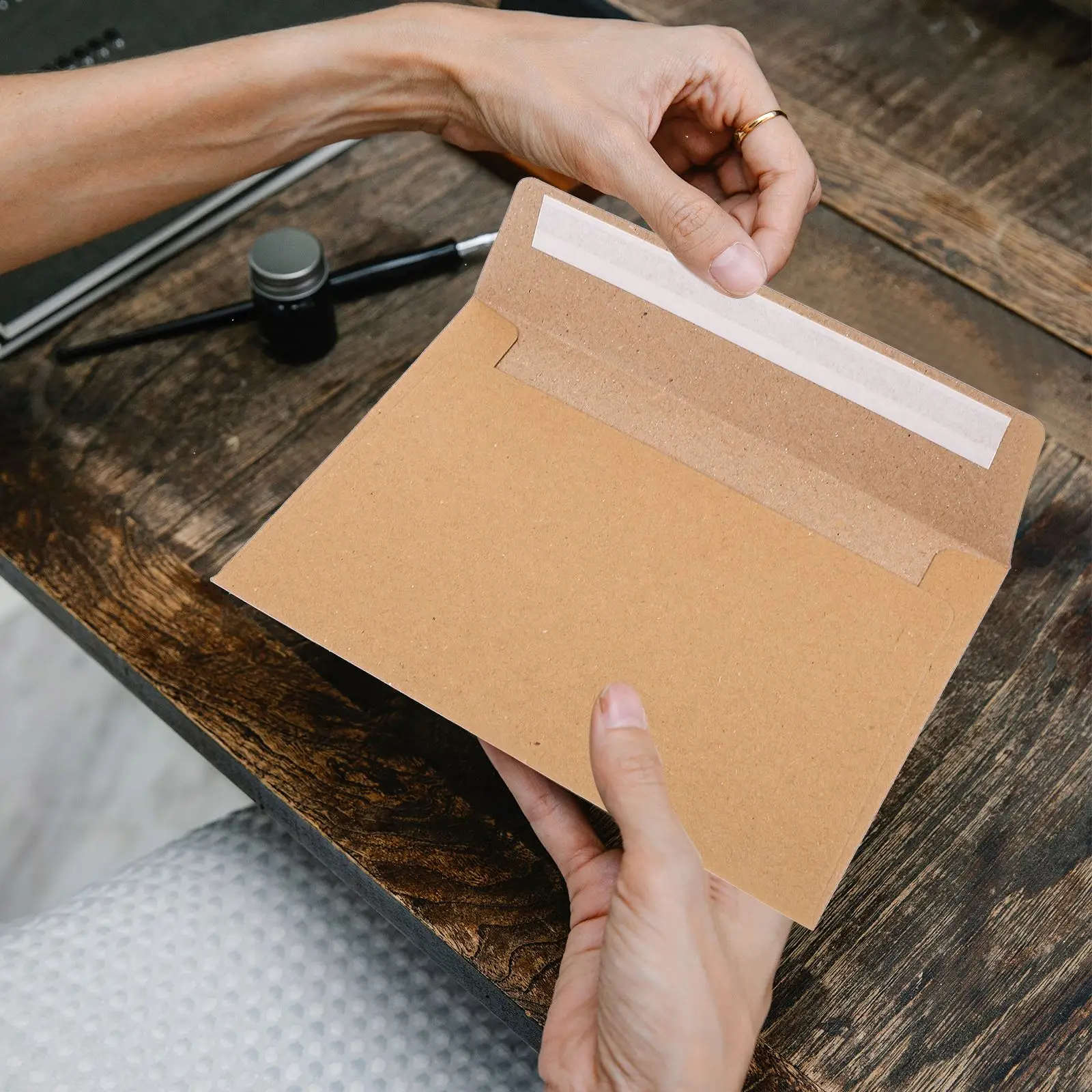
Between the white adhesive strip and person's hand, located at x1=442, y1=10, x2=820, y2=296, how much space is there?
0.08 m

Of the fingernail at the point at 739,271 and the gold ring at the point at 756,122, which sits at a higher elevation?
the gold ring at the point at 756,122

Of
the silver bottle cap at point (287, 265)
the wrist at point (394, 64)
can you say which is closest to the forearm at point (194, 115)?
the wrist at point (394, 64)

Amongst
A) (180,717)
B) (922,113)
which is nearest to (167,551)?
(180,717)

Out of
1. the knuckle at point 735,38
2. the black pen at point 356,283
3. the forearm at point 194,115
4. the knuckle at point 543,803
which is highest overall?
the knuckle at point 735,38

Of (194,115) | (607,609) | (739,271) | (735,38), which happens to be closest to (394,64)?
(194,115)

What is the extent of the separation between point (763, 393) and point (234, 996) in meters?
0.50

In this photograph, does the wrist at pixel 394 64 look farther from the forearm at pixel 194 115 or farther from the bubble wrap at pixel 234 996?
the bubble wrap at pixel 234 996

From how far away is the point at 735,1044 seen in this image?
1.61ft

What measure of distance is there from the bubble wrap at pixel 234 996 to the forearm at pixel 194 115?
0.47m

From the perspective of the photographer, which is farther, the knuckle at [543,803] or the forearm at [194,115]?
the forearm at [194,115]

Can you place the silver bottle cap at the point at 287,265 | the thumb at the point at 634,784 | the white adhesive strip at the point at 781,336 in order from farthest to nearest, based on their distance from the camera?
the silver bottle cap at the point at 287,265, the white adhesive strip at the point at 781,336, the thumb at the point at 634,784

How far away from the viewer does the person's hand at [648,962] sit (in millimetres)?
452

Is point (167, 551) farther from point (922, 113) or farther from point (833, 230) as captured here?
point (922, 113)

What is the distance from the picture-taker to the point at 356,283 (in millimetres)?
751
